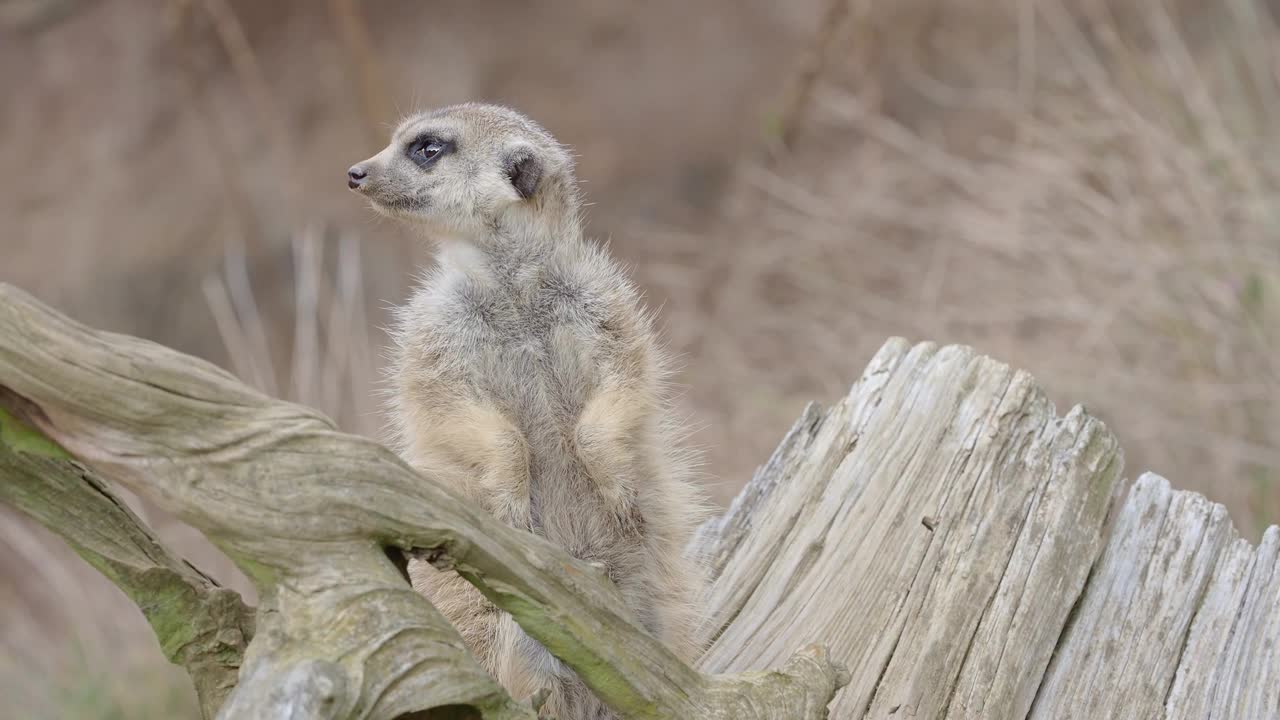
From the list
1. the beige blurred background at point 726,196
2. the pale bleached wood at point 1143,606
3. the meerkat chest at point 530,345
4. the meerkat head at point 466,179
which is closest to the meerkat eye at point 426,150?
the meerkat head at point 466,179

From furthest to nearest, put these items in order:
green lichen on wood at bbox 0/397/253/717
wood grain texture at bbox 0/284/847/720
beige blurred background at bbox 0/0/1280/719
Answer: beige blurred background at bbox 0/0/1280/719
green lichen on wood at bbox 0/397/253/717
wood grain texture at bbox 0/284/847/720

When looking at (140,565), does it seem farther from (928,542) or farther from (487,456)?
(928,542)

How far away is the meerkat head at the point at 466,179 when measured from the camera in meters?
2.16

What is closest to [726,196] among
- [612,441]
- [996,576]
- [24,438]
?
[996,576]

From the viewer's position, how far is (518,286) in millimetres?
2072

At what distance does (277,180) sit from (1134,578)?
4962mm

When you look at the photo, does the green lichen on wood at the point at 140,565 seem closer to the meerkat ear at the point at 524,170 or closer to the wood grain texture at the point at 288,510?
the wood grain texture at the point at 288,510

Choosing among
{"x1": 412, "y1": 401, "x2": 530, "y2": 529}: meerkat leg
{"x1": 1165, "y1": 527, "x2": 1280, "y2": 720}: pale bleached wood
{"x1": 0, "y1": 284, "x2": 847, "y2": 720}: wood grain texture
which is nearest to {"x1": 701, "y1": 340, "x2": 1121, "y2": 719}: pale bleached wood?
{"x1": 1165, "y1": 527, "x2": 1280, "y2": 720}: pale bleached wood

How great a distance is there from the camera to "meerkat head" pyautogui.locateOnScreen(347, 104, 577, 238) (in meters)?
2.16

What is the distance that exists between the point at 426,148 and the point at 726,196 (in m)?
4.36

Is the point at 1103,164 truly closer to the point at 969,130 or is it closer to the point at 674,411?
the point at 969,130

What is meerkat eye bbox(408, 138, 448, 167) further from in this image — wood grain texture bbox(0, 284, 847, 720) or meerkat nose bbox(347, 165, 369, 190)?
wood grain texture bbox(0, 284, 847, 720)

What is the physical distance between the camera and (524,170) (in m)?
2.19

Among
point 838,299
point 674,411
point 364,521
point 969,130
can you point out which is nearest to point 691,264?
point 838,299
